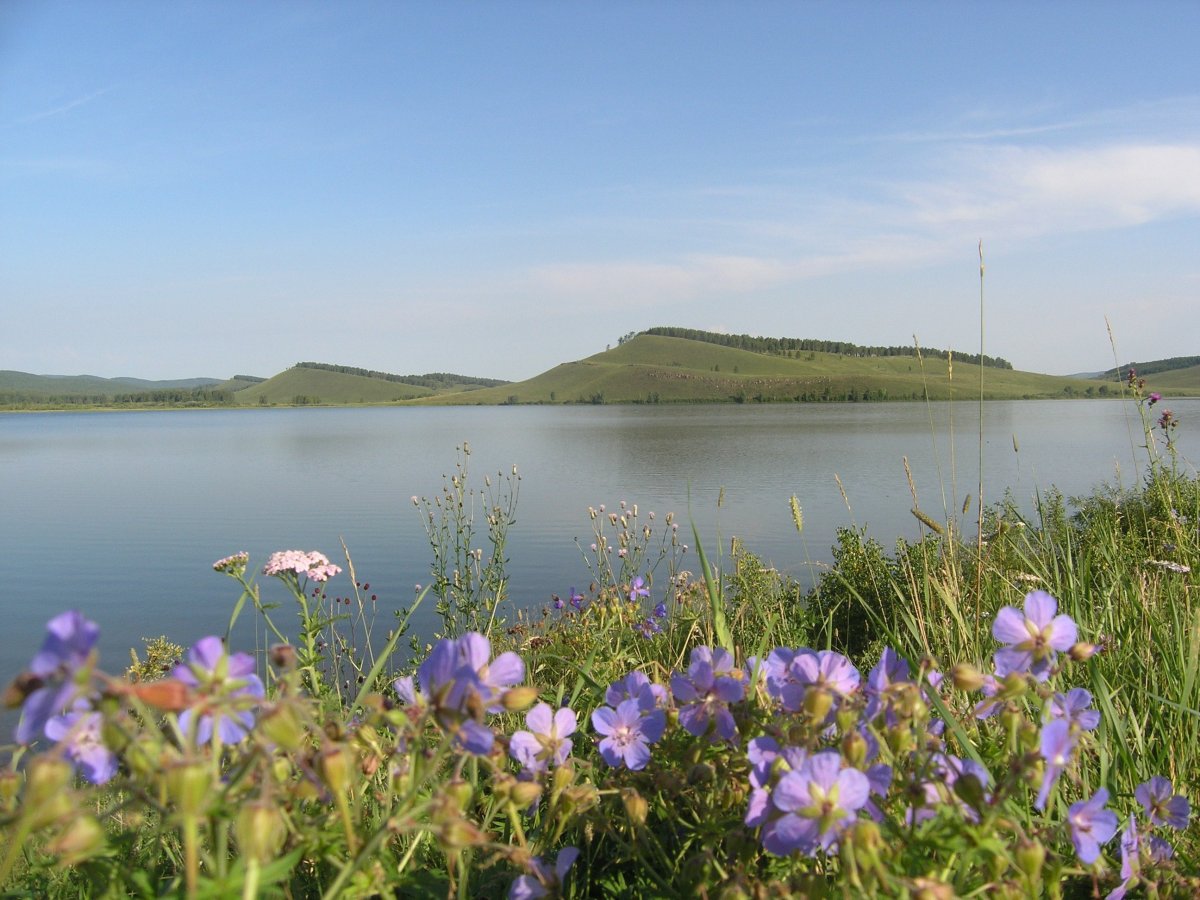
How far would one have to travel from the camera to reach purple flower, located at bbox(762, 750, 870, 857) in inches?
34.8

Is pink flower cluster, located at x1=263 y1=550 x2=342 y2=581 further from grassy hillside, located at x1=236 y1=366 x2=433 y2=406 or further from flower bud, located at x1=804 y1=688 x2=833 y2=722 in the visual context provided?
grassy hillside, located at x1=236 y1=366 x2=433 y2=406

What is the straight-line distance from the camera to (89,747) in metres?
0.79

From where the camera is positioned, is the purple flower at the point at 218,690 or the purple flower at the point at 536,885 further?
the purple flower at the point at 536,885

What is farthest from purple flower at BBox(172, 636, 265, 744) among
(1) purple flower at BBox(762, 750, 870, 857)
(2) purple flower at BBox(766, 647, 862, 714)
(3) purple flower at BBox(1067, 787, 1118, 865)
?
(3) purple flower at BBox(1067, 787, 1118, 865)

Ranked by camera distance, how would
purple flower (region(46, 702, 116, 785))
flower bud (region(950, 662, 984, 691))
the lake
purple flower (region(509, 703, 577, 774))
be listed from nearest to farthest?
purple flower (region(46, 702, 116, 785)) → flower bud (region(950, 662, 984, 691)) → purple flower (region(509, 703, 577, 774)) → the lake

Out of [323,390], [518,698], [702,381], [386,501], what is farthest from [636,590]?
[323,390]

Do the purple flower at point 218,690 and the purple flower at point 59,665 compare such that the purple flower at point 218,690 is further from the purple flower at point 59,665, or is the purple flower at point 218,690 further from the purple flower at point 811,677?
the purple flower at point 811,677

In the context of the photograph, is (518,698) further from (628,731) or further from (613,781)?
(613,781)

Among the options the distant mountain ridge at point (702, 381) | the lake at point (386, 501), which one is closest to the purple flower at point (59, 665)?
the lake at point (386, 501)

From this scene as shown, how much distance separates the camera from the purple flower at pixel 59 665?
618 millimetres

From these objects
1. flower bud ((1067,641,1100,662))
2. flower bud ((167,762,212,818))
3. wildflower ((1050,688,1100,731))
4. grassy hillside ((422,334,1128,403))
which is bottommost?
wildflower ((1050,688,1100,731))

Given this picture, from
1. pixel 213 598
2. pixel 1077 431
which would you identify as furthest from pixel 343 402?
pixel 213 598

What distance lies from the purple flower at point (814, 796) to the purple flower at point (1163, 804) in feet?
2.45

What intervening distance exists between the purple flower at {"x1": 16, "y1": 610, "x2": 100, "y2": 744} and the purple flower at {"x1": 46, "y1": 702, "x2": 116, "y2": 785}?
115 millimetres
